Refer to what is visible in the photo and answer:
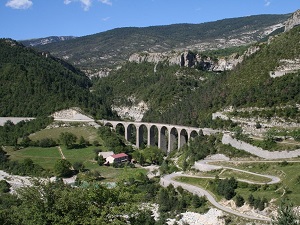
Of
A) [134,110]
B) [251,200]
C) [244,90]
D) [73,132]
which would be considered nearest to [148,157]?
[73,132]

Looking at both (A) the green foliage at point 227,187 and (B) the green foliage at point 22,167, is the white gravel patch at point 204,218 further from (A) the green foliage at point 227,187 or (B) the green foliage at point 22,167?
(B) the green foliage at point 22,167

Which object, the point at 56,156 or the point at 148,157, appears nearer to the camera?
the point at 148,157

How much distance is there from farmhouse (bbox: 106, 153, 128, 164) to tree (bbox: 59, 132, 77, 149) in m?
13.7

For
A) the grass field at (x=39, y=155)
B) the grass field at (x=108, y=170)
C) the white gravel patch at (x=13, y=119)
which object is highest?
the white gravel patch at (x=13, y=119)

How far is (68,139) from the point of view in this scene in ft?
334

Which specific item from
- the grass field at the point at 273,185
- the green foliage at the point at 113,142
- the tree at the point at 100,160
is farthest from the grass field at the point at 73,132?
the grass field at the point at 273,185

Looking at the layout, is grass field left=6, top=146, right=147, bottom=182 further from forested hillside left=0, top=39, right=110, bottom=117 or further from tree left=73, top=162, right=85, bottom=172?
forested hillside left=0, top=39, right=110, bottom=117

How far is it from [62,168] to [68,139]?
1947 cm

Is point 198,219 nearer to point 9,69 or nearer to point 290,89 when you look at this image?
point 290,89

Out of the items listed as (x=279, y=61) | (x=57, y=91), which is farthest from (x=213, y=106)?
(x=57, y=91)

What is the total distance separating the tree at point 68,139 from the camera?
102 meters

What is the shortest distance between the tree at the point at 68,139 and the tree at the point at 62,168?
54.6ft

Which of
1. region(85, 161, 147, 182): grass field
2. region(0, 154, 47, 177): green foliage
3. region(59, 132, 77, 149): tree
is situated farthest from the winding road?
region(59, 132, 77, 149): tree

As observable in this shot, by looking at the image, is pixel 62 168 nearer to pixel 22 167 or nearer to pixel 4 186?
pixel 22 167
